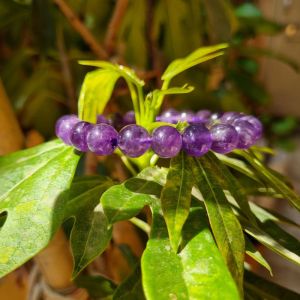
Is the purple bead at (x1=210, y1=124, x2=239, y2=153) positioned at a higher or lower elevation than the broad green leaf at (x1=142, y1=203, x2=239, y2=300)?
higher

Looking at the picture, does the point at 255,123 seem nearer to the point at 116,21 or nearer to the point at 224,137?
the point at 224,137

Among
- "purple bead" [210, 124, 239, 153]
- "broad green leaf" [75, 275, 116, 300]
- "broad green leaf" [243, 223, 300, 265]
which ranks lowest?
"broad green leaf" [75, 275, 116, 300]

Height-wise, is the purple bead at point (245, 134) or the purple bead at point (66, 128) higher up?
the purple bead at point (66, 128)

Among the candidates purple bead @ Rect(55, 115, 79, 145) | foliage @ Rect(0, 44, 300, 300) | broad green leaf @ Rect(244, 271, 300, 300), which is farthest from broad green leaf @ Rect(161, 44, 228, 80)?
broad green leaf @ Rect(244, 271, 300, 300)

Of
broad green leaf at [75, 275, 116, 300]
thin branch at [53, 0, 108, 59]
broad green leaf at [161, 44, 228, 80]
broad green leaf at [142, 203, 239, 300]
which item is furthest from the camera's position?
thin branch at [53, 0, 108, 59]

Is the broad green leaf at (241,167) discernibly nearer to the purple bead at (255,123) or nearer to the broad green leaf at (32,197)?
the purple bead at (255,123)

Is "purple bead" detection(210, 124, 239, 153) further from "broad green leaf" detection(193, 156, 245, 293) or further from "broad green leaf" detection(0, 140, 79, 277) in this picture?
"broad green leaf" detection(0, 140, 79, 277)

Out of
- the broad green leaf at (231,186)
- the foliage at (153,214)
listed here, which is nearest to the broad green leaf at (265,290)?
the foliage at (153,214)
